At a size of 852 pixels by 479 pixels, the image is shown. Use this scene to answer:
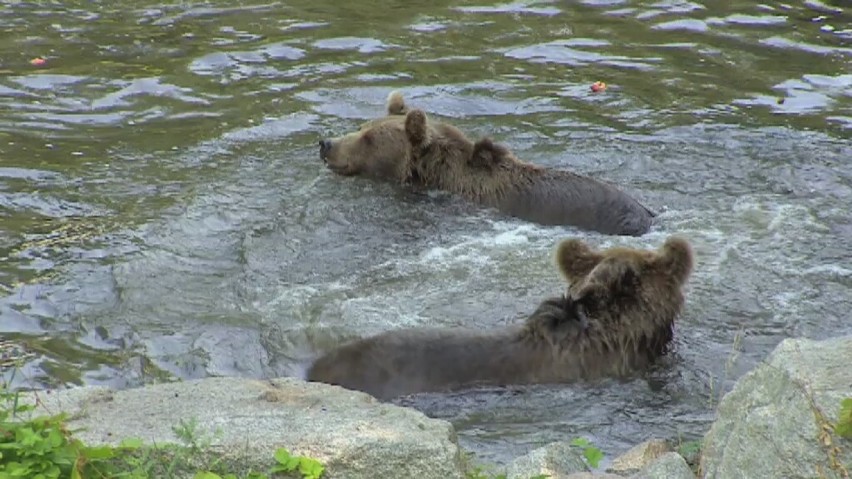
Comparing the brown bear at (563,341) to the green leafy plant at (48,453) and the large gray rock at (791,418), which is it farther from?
the green leafy plant at (48,453)

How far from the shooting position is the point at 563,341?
25.5 ft

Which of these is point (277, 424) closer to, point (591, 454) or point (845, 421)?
point (591, 454)

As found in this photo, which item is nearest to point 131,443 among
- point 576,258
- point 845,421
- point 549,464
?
point 549,464

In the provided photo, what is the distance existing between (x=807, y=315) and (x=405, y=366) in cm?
291

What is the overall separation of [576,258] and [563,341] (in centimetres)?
62

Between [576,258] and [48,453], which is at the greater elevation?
[48,453]

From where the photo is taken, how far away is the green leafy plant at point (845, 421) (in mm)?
4594

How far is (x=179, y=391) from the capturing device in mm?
5922

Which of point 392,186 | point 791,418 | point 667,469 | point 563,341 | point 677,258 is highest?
point 791,418

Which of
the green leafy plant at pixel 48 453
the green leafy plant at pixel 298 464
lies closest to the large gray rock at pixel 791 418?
the green leafy plant at pixel 298 464

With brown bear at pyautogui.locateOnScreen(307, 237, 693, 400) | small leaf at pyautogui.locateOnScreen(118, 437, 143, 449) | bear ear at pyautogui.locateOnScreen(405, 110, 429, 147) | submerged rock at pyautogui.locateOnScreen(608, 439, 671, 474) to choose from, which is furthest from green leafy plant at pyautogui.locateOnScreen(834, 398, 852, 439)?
bear ear at pyautogui.locateOnScreen(405, 110, 429, 147)

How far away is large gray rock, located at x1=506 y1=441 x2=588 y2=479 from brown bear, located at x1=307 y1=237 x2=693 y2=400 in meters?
1.57

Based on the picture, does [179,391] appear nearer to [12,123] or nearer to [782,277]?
[782,277]

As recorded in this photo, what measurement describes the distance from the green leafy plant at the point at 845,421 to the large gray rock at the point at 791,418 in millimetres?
38
